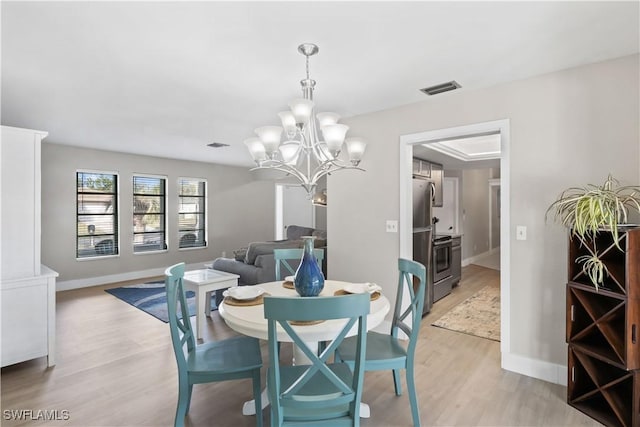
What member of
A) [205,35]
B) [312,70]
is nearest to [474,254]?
[312,70]

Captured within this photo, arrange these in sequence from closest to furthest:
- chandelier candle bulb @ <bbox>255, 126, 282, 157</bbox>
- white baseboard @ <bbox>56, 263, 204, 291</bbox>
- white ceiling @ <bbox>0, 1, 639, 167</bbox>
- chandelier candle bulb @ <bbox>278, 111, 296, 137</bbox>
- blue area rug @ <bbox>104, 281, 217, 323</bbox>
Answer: white ceiling @ <bbox>0, 1, 639, 167</bbox>, chandelier candle bulb @ <bbox>255, 126, 282, 157</bbox>, chandelier candle bulb @ <bbox>278, 111, 296, 137</bbox>, blue area rug @ <bbox>104, 281, 217, 323</bbox>, white baseboard @ <bbox>56, 263, 204, 291</bbox>

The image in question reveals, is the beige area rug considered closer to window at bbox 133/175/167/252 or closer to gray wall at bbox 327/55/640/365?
gray wall at bbox 327/55/640/365

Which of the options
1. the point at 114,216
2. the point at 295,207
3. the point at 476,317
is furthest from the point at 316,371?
the point at 295,207

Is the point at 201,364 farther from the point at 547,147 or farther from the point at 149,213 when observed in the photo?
the point at 149,213

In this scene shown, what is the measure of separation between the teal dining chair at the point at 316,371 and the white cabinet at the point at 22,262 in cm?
251

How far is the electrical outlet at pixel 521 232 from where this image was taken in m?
2.65

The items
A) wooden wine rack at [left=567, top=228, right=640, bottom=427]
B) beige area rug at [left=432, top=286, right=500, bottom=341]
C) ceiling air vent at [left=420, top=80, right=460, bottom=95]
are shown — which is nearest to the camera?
wooden wine rack at [left=567, top=228, right=640, bottom=427]

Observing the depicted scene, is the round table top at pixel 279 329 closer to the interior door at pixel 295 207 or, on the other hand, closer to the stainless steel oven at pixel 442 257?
the stainless steel oven at pixel 442 257

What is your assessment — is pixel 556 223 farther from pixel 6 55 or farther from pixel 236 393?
pixel 6 55

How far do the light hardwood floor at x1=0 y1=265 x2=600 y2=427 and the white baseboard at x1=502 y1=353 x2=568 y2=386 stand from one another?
7 cm

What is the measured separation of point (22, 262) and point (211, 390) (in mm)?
1917

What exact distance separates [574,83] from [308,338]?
2.61 meters

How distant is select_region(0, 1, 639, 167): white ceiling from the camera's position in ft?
5.83

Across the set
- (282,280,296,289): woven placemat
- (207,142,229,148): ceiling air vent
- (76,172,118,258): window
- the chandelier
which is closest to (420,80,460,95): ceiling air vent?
the chandelier
